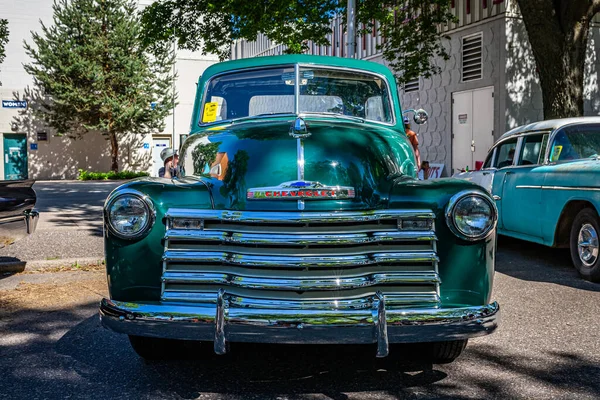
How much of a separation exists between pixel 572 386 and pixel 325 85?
8.71 ft

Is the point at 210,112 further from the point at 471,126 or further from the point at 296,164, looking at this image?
the point at 471,126

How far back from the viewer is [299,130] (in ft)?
12.8

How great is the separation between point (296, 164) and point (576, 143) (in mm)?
4737

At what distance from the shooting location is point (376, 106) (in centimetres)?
497

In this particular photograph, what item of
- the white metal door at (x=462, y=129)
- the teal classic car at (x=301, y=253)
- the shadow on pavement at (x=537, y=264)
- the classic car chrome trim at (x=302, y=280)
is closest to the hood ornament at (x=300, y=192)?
the teal classic car at (x=301, y=253)

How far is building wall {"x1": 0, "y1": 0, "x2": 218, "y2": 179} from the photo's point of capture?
33.8 m

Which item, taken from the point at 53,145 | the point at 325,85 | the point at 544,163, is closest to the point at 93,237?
the point at 325,85

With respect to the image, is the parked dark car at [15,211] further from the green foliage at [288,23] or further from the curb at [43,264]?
the green foliage at [288,23]

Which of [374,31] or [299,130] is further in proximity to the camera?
[374,31]

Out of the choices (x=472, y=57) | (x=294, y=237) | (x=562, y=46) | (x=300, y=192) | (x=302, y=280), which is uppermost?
(x=472, y=57)

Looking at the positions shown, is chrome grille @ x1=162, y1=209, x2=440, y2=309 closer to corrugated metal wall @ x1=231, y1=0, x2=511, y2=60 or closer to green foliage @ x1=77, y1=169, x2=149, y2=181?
corrugated metal wall @ x1=231, y1=0, x2=511, y2=60

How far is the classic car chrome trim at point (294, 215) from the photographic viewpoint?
10.4 ft

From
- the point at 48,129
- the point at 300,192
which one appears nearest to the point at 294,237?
the point at 300,192

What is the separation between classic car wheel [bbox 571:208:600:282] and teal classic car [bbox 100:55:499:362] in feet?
10.2
